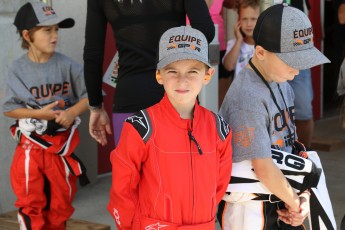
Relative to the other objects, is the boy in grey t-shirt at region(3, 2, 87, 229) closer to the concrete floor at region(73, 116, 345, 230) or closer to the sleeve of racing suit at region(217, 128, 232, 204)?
the concrete floor at region(73, 116, 345, 230)

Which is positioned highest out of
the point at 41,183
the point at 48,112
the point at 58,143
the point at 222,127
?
the point at 222,127

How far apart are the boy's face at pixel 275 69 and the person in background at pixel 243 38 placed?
98.1 inches

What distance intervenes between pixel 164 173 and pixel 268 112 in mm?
547

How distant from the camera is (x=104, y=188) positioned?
20.9 ft

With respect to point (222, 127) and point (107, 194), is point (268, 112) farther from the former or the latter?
point (107, 194)

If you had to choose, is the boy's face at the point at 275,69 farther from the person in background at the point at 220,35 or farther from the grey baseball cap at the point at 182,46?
the person in background at the point at 220,35

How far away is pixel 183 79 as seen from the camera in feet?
10.2

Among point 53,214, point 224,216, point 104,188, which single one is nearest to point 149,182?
point 224,216

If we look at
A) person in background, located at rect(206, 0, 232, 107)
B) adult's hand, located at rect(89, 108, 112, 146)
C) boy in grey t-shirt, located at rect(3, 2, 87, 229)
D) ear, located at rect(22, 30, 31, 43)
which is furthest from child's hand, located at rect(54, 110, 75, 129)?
person in background, located at rect(206, 0, 232, 107)

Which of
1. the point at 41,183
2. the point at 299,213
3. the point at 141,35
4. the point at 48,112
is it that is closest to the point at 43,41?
the point at 48,112

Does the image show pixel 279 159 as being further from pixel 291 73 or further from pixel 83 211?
pixel 83 211

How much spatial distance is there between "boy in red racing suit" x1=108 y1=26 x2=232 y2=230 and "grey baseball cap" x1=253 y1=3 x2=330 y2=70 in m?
0.30

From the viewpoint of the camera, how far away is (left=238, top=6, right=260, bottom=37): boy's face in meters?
5.80

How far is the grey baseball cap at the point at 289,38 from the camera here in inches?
125
